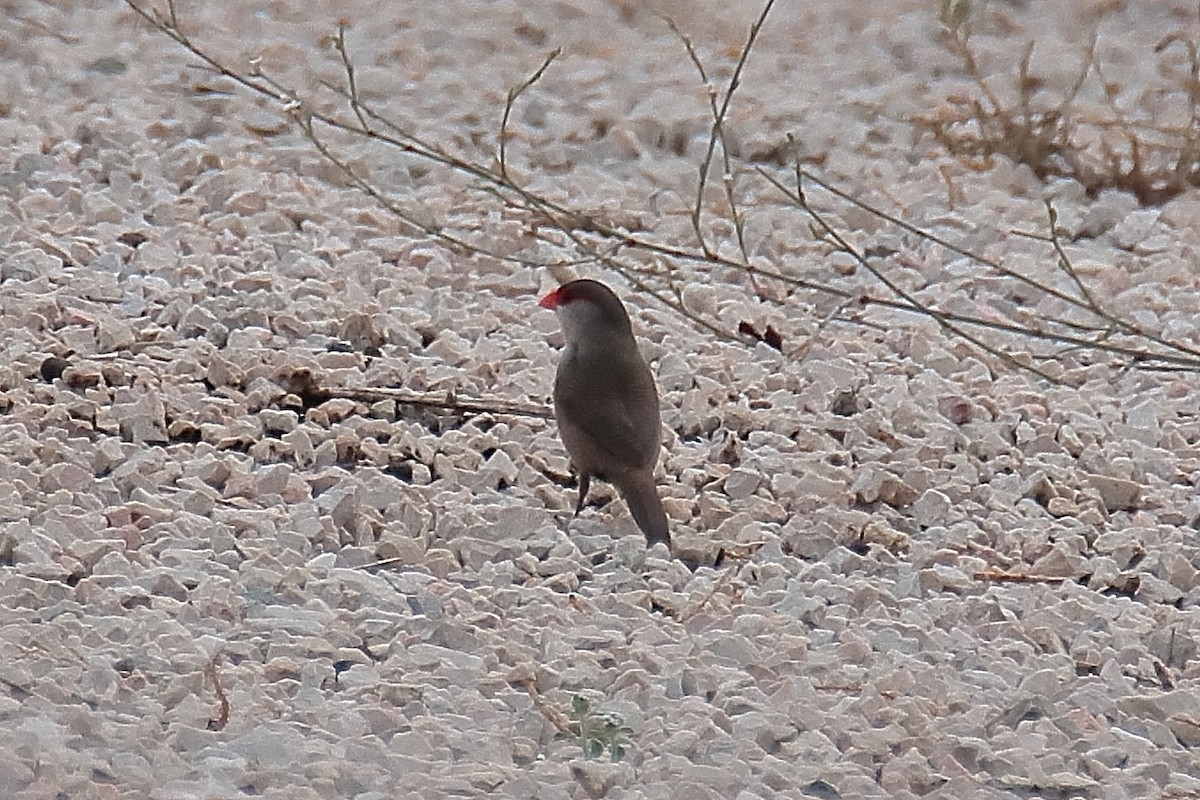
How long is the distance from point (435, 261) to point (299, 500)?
48.1 inches

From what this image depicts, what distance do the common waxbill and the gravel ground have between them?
2.8 inches

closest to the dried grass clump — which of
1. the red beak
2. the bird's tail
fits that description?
the red beak

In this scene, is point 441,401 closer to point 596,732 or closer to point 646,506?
point 646,506

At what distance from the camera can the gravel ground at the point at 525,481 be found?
2451mm

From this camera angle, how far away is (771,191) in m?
4.89

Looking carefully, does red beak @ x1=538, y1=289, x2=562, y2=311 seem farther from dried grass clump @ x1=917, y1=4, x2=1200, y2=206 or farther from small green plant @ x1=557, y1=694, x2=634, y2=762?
dried grass clump @ x1=917, y1=4, x2=1200, y2=206

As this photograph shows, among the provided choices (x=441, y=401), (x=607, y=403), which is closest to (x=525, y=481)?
(x=607, y=403)

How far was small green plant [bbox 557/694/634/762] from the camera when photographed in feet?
7.91

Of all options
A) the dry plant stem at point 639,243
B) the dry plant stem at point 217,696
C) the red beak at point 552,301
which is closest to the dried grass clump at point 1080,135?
the dry plant stem at point 639,243

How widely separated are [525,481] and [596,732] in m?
0.96

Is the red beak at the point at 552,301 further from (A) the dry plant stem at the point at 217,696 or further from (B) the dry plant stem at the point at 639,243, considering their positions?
(A) the dry plant stem at the point at 217,696

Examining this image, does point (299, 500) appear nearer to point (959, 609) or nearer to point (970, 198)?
point (959, 609)

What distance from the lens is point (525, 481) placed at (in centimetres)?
334

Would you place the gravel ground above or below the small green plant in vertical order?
above
